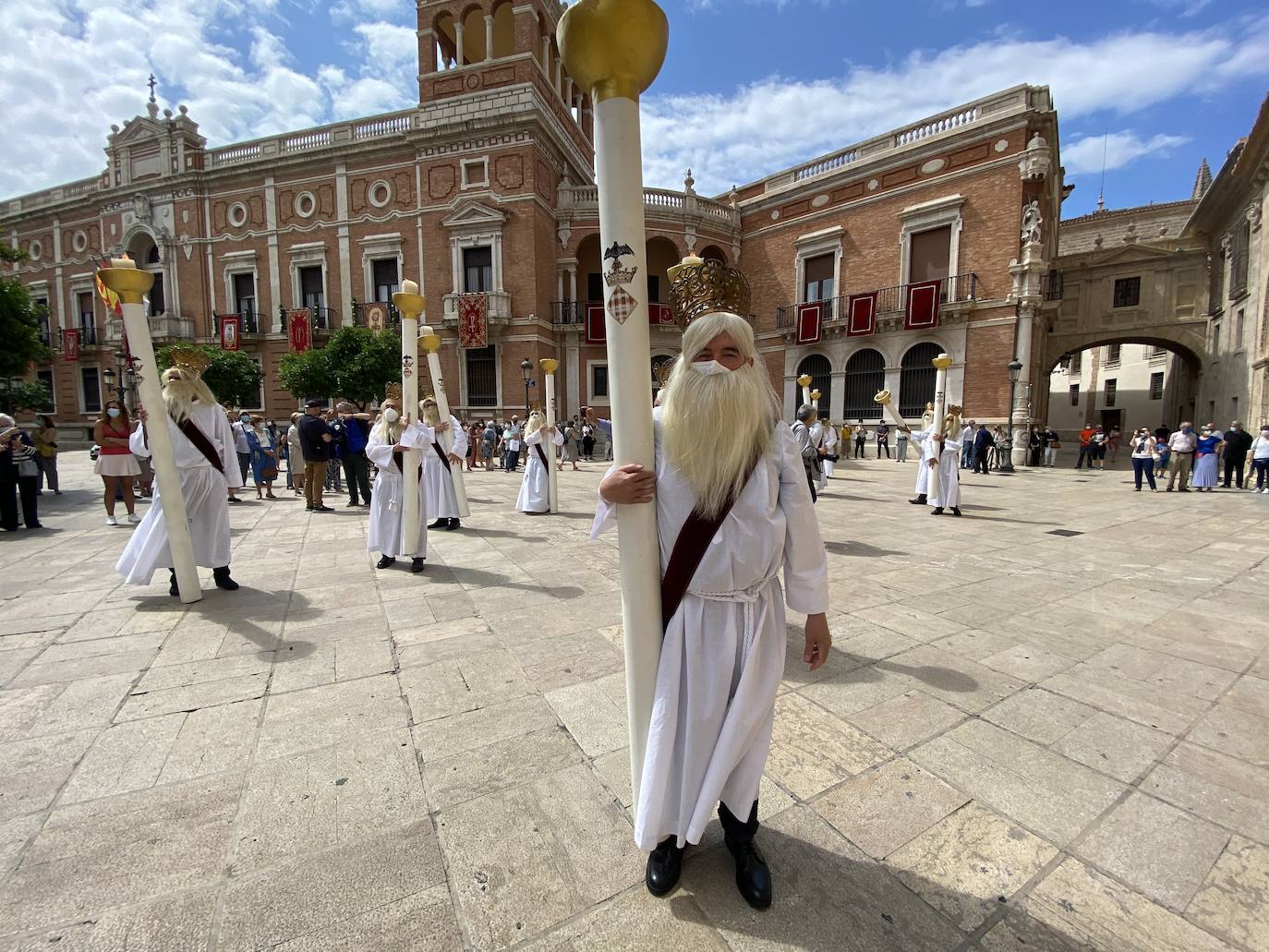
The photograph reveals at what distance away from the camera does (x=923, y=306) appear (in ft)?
68.1

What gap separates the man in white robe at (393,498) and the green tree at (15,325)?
73.6 ft

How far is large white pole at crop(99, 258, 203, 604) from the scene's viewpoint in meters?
4.24

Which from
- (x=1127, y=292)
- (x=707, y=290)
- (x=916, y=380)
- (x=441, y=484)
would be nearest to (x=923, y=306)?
(x=916, y=380)

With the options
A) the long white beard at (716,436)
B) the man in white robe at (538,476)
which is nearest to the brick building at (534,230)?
the man in white robe at (538,476)

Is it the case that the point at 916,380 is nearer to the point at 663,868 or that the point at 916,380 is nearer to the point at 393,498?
the point at 393,498

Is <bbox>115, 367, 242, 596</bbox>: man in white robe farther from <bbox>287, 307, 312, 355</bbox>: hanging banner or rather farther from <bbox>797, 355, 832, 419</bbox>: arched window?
<bbox>287, 307, 312, 355</bbox>: hanging banner

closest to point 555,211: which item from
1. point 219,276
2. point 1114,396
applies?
point 219,276

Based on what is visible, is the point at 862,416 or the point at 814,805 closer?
the point at 814,805

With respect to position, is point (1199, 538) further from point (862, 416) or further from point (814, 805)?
point (862, 416)

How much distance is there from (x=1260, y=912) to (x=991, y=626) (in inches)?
94.8

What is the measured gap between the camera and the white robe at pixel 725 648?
1.66 meters

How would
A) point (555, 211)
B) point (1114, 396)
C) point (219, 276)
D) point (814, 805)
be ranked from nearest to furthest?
point (814, 805) → point (555, 211) → point (219, 276) → point (1114, 396)

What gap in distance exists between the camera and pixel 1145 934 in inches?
62.1

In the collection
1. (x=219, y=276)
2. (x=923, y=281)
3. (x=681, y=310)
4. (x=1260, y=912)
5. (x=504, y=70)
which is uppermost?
(x=504, y=70)
